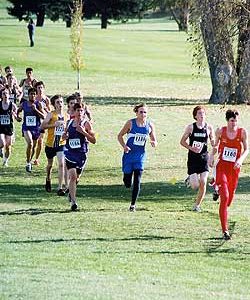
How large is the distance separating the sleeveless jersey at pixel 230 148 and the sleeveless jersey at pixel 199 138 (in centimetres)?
199

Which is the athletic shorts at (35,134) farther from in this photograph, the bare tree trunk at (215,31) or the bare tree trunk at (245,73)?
the bare tree trunk at (245,73)

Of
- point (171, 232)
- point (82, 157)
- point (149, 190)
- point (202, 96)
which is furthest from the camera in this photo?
point (202, 96)

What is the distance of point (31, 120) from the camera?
21969mm

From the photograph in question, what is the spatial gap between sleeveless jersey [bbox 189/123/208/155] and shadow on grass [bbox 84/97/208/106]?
945 inches

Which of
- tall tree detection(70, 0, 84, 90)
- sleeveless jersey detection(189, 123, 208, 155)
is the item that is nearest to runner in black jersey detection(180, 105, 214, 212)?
A: sleeveless jersey detection(189, 123, 208, 155)

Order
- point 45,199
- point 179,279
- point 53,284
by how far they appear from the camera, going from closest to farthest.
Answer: point 53,284 < point 179,279 < point 45,199

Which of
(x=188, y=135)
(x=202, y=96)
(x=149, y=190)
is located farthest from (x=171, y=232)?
(x=202, y=96)

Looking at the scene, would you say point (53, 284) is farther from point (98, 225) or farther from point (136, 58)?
point (136, 58)

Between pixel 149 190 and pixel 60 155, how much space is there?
9.76ft

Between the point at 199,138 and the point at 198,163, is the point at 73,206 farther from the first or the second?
the point at 199,138

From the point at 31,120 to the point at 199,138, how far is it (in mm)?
6589

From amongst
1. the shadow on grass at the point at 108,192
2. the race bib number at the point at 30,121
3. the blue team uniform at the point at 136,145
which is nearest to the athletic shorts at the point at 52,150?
the shadow on grass at the point at 108,192

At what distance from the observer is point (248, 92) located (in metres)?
29.1

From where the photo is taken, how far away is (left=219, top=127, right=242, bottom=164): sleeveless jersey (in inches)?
555
